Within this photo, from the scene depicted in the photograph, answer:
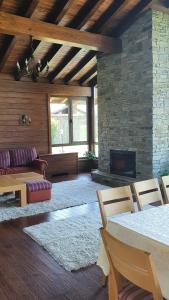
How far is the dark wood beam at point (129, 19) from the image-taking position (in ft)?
17.8

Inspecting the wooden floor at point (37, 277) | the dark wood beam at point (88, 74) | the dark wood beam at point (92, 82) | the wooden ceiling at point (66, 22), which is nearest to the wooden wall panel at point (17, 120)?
the wooden ceiling at point (66, 22)

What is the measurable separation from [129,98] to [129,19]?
1.66m

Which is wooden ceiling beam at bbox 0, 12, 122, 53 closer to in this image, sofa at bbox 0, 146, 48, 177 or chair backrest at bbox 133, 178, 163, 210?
sofa at bbox 0, 146, 48, 177

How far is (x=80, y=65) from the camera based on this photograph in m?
7.61

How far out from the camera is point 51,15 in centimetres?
532

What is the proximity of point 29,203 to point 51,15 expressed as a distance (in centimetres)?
364

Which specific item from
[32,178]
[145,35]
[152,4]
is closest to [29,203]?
[32,178]

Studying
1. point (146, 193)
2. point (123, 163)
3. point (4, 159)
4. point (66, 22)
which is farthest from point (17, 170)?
point (146, 193)

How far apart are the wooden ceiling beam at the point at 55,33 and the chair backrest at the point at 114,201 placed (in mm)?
3703

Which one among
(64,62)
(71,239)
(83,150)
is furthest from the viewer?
(83,150)

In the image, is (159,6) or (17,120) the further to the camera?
(17,120)

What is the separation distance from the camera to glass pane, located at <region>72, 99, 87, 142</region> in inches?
339

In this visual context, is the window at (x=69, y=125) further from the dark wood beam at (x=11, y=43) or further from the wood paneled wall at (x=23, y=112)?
the dark wood beam at (x=11, y=43)

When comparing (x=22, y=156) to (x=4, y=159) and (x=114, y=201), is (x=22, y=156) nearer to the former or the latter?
(x=4, y=159)
